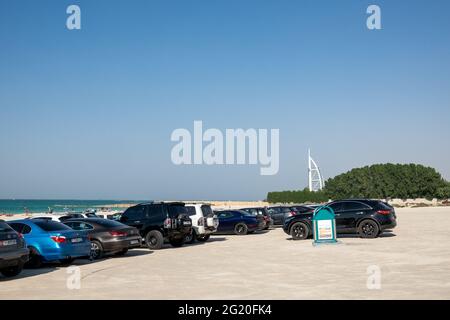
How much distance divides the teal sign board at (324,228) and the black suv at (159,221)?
16.6 ft

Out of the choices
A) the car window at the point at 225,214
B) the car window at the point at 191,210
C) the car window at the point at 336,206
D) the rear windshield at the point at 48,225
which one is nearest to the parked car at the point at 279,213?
the car window at the point at 225,214

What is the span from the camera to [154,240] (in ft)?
71.8

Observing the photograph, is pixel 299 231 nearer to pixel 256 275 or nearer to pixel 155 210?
pixel 155 210

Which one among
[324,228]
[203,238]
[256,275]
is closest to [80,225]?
[203,238]

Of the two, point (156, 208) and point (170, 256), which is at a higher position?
point (156, 208)

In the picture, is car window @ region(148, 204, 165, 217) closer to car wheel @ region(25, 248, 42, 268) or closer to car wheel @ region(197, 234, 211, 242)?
car wheel @ region(197, 234, 211, 242)

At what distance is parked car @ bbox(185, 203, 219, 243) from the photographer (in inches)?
945

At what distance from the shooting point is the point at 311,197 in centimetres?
13138
